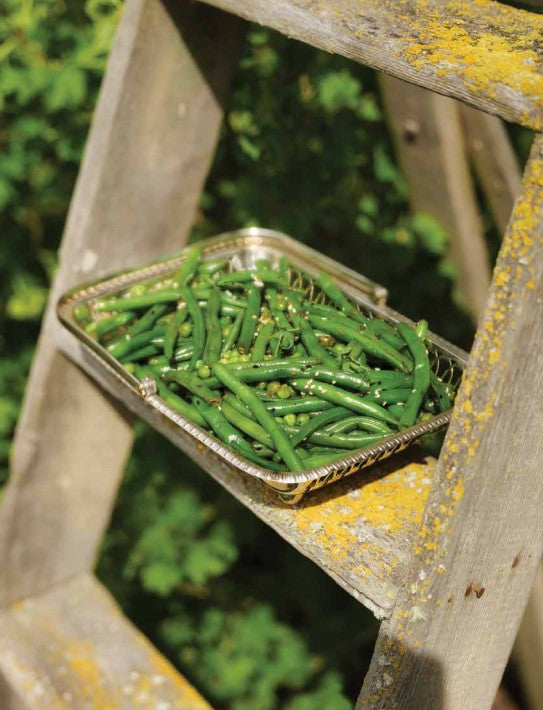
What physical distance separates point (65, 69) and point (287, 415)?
5.70 feet

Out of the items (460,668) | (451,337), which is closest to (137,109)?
(460,668)

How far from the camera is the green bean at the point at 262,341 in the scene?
195 centimetres

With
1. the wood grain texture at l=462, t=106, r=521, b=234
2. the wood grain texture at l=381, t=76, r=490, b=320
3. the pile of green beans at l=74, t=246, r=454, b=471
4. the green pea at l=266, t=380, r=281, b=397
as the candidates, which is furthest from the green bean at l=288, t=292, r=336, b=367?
the wood grain texture at l=462, t=106, r=521, b=234

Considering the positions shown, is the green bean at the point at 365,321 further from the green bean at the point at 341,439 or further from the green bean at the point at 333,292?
the green bean at the point at 341,439

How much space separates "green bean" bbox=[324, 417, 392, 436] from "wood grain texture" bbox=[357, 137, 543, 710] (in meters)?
0.39

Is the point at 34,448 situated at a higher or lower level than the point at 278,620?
higher

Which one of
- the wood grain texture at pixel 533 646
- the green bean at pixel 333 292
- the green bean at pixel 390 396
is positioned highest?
the green bean at pixel 333 292

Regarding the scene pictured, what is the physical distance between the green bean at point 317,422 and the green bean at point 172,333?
0.41m

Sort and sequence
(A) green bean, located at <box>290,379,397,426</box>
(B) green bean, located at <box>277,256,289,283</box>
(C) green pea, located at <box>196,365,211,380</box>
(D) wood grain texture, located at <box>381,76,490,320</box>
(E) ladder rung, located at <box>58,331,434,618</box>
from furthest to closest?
(D) wood grain texture, located at <box>381,76,490,320</box> → (B) green bean, located at <box>277,256,289,283</box> → (C) green pea, located at <box>196,365,211,380</box> → (A) green bean, located at <box>290,379,397,426</box> → (E) ladder rung, located at <box>58,331,434,618</box>

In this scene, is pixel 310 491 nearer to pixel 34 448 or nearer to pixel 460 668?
pixel 460 668

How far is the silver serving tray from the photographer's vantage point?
163 centimetres

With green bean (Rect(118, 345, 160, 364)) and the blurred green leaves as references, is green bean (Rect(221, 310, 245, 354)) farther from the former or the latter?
the blurred green leaves

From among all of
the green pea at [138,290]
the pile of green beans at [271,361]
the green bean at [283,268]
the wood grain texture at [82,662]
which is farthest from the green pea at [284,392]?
the wood grain texture at [82,662]

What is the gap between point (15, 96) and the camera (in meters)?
3.22
